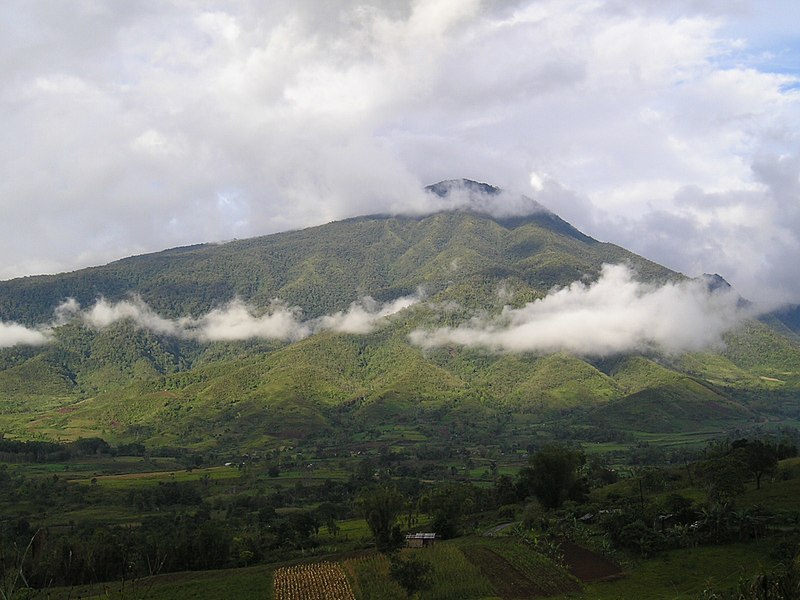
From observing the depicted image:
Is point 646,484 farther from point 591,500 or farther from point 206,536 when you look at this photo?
point 206,536

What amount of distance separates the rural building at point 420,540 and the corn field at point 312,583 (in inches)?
468

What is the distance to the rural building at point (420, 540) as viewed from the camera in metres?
A: 74.6

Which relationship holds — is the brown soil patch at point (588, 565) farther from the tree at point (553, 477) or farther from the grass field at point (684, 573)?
the tree at point (553, 477)

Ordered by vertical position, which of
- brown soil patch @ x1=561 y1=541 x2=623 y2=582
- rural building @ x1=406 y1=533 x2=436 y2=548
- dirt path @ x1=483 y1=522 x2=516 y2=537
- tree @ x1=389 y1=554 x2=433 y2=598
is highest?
tree @ x1=389 y1=554 x2=433 y2=598

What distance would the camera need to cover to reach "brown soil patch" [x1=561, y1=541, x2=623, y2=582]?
187 feet

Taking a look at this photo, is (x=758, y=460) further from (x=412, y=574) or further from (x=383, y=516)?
(x=412, y=574)

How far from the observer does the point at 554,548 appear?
6638 cm

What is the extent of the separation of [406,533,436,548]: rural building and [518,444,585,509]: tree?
69.1 feet

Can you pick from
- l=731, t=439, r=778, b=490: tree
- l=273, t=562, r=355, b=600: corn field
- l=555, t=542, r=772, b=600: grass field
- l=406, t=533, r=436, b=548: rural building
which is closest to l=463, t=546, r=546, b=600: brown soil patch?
l=555, t=542, r=772, b=600: grass field

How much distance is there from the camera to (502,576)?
58.7 meters

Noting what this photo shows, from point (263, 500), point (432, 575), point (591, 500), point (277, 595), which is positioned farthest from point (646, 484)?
point (263, 500)

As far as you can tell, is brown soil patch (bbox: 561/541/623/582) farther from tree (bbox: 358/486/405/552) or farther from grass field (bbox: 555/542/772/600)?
tree (bbox: 358/486/405/552)

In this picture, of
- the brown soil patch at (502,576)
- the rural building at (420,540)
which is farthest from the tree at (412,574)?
the rural building at (420,540)

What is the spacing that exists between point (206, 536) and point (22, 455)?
12046 cm
